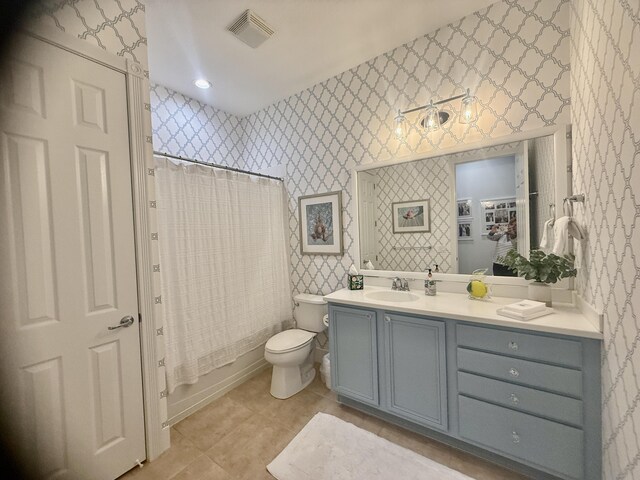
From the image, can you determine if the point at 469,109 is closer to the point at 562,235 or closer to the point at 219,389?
the point at 562,235

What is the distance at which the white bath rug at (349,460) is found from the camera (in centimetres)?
138

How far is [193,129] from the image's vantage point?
2617mm

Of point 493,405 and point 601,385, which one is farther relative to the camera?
point 493,405

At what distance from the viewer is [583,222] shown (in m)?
1.35

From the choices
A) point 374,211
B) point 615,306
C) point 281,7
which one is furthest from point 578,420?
point 281,7

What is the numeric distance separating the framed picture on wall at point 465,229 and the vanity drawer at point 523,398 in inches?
36.0

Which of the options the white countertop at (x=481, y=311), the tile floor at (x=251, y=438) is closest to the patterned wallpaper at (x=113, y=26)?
the white countertop at (x=481, y=311)

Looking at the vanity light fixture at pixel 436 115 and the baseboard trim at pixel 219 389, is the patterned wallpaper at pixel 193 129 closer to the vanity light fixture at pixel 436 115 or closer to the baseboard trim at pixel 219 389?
the vanity light fixture at pixel 436 115

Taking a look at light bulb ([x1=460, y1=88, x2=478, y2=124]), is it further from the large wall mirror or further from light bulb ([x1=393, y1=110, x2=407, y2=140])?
light bulb ([x1=393, y1=110, x2=407, y2=140])

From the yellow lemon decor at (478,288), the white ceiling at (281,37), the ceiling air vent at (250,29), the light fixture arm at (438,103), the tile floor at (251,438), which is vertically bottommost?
the tile floor at (251,438)

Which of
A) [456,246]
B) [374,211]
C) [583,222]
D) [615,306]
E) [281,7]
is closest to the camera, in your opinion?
[615,306]

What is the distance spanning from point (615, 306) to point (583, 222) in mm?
510

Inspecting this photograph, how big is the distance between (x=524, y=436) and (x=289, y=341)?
1.54m

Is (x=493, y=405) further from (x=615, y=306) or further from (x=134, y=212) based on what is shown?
(x=134, y=212)
